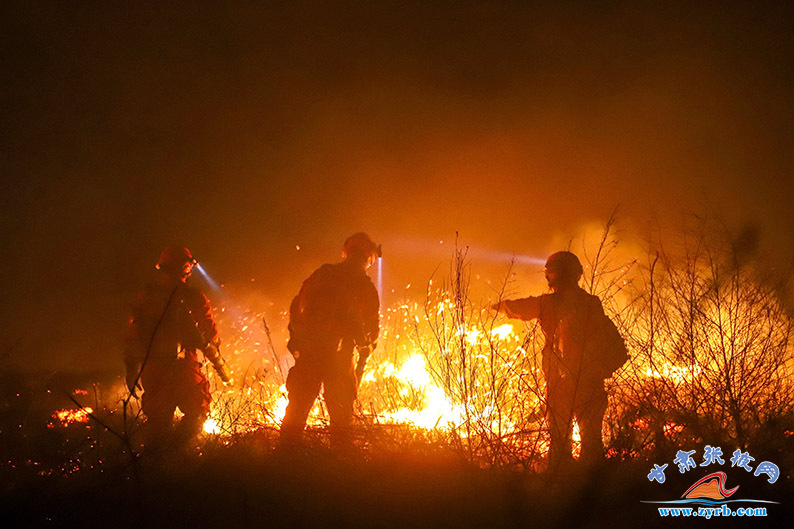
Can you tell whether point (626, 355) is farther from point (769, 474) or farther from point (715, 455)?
point (769, 474)

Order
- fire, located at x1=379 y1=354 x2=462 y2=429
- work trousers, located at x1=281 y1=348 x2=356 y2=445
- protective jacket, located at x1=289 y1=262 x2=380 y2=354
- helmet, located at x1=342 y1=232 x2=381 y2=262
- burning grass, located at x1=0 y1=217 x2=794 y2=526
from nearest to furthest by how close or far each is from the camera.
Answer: burning grass, located at x1=0 y1=217 x2=794 y2=526 < fire, located at x1=379 y1=354 x2=462 y2=429 < work trousers, located at x1=281 y1=348 x2=356 y2=445 < protective jacket, located at x1=289 y1=262 x2=380 y2=354 < helmet, located at x1=342 y1=232 x2=381 y2=262

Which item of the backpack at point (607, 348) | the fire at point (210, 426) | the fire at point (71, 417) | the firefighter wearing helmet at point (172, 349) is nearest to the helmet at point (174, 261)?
the firefighter wearing helmet at point (172, 349)

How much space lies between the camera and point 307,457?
4.24 m

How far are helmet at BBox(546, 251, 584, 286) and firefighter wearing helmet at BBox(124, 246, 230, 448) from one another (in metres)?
3.61

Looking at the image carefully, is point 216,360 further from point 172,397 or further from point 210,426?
point 210,426

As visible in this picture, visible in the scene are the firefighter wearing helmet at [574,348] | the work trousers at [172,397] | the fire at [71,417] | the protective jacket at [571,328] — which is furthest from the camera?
the fire at [71,417]

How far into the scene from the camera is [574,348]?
15.5 ft

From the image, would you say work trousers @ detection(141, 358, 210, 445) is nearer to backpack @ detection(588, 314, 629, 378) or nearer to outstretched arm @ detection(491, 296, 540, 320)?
outstretched arm @ detection(491, 296, 540, 320)

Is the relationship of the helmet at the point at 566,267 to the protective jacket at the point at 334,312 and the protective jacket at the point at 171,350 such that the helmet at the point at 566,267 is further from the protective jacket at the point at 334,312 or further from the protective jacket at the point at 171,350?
the protective jacket at the point at 171,350

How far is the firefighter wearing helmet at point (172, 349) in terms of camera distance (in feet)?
18.2

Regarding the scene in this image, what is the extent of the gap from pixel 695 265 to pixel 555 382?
60.9 inches

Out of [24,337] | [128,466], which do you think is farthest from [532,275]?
[24,337]

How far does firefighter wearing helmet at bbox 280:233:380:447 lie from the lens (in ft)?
17.8

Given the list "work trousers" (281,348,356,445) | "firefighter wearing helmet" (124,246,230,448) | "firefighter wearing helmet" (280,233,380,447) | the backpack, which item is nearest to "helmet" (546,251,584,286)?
the backpack
